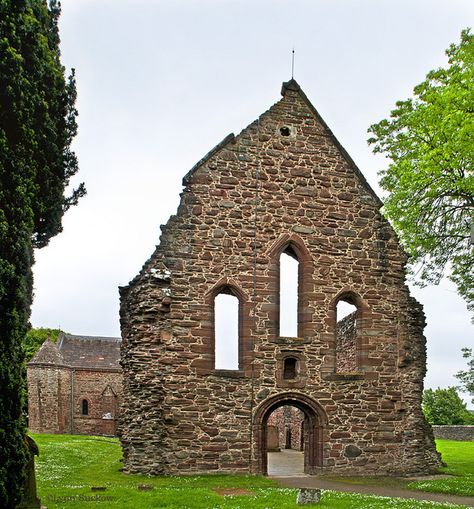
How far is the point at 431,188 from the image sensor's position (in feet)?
63.8

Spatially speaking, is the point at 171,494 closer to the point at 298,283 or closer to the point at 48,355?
the point at 298,283

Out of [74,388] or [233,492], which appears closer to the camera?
[233,492]

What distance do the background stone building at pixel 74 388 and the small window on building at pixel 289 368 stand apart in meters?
35.5

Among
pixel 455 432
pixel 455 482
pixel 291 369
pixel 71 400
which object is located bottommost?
pixel 455 432

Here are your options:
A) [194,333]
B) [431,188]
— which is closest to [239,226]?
[194,333]

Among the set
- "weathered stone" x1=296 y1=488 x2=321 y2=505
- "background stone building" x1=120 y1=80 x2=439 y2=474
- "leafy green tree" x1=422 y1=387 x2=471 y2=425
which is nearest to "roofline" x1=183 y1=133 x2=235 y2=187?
"background stone building" x1=120 y1=80 x2=439 y2=474

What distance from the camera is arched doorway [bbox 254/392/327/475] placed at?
679 inches

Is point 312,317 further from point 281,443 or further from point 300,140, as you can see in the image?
point 281,443

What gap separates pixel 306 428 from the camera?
18.3 meters

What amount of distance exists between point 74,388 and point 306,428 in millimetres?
36874

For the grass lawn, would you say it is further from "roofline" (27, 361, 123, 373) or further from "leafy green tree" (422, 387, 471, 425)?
"leafy green tree" (422, 387, 471, 425)

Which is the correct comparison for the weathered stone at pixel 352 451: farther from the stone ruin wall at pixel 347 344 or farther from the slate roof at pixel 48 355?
the slate roof at pixel 48 355

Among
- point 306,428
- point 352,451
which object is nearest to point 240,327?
point 306,428

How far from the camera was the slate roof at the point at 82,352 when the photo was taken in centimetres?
5034
